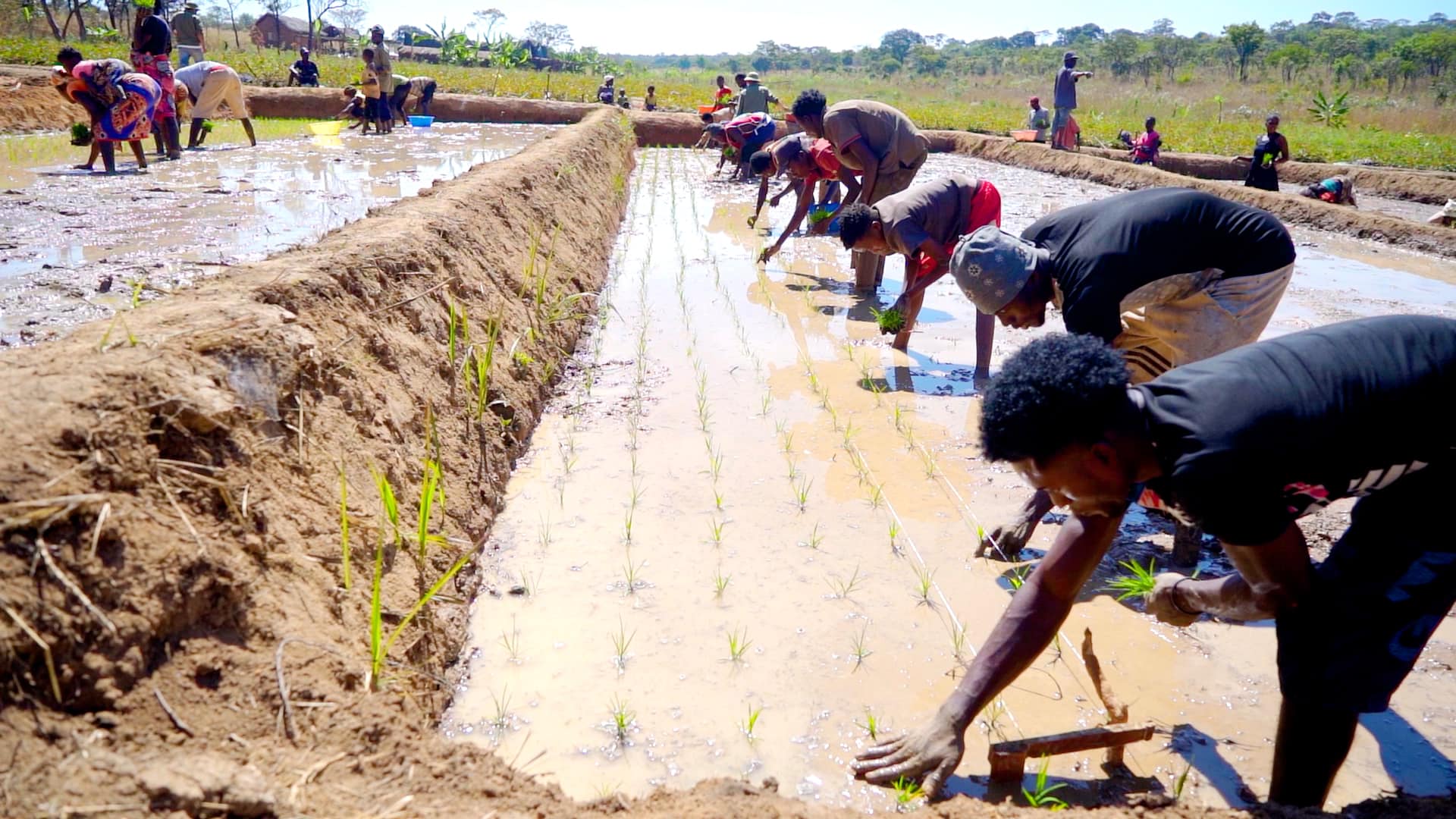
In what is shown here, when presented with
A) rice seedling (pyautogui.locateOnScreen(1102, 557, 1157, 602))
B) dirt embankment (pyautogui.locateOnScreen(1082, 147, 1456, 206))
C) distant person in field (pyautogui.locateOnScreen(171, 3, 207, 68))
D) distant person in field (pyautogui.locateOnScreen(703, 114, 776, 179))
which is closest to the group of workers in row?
rice seedling (pyautogui.locateOnScreen(1102, 557, 1157, 602))

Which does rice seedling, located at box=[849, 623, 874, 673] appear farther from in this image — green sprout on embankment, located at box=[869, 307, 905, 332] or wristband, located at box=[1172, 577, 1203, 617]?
green sprout on embankment, located at box=[869, 307, 905, 332]

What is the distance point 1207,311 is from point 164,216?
7436 millimetres

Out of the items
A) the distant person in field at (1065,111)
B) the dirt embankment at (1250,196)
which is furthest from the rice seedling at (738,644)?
the distant person in field at (1065,111)

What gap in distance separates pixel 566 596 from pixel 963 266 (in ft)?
5.76

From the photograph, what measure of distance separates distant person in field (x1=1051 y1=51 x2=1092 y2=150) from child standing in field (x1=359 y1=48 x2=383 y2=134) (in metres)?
11.2

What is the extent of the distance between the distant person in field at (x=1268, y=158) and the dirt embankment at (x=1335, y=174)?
1.41 meters

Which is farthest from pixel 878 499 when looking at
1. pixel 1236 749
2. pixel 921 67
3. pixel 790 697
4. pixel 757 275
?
pixel 921 67

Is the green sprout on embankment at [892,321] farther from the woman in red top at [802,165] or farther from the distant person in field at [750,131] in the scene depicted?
the distant person in field at [750,131]

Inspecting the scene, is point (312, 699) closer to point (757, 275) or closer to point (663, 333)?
point (663, 333)

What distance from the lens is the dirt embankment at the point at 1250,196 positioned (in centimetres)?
1020

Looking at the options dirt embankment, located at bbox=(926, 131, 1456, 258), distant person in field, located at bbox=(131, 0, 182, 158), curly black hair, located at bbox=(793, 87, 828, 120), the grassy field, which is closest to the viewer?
curly black hair, located at bbox=(793, 87, 828, 120)

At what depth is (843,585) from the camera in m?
3.25

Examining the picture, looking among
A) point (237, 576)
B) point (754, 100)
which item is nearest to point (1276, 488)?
point (237, 576)

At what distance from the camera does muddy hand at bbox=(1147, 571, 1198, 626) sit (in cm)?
250
